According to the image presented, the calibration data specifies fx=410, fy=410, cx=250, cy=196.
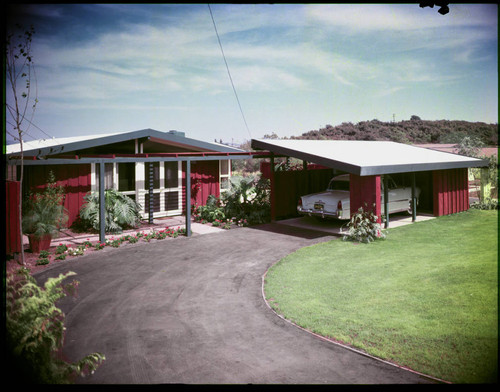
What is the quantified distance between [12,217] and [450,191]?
16429 millimetres

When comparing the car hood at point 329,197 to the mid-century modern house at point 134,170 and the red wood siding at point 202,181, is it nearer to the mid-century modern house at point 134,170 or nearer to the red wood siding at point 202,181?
the mid-century modern house at point 134,170

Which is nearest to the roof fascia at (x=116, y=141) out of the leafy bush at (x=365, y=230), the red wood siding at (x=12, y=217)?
the red wood siding at (x=12, y=217)

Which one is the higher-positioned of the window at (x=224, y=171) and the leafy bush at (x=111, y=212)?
the window at (x=224, y=171)

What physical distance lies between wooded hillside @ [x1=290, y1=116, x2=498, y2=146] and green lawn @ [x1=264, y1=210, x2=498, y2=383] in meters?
45.5

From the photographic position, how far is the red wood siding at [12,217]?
998 cm

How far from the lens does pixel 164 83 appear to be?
51.3 m

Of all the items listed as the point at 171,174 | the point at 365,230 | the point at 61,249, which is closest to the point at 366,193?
the point at 365,230

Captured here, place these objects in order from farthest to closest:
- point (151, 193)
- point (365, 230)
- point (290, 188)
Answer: point (290, 188)
point (151, 193)
point (365, 230)

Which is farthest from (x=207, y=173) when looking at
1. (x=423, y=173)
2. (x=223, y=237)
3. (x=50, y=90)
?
(x=50, y=90)

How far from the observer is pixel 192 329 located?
20.5 ft

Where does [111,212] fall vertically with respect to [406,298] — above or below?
above

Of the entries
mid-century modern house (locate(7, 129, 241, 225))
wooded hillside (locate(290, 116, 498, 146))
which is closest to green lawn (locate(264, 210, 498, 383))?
mid-century modern house (locate(7, 129, 241, 225))

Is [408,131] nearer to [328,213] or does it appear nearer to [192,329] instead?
[328,213]

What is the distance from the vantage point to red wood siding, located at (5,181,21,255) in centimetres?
998
